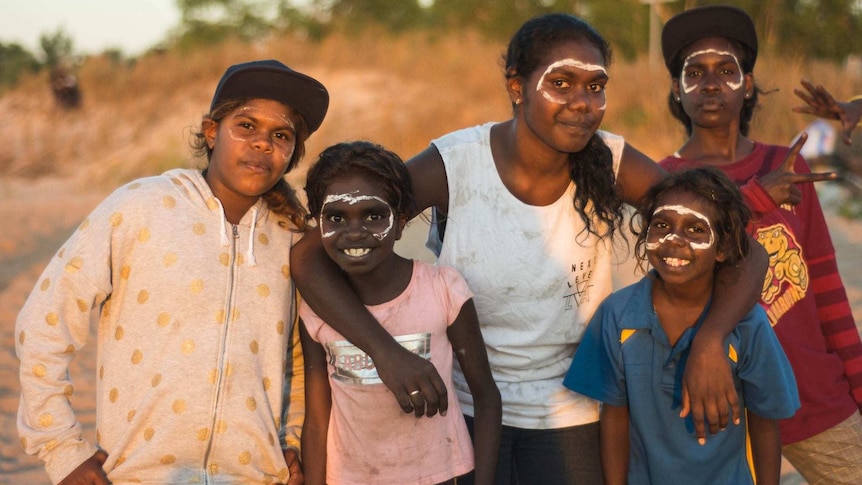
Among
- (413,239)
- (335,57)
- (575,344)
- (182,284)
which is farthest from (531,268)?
(335,57)

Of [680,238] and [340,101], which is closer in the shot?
[680,238]

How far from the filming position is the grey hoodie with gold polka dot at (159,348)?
97.5 inches

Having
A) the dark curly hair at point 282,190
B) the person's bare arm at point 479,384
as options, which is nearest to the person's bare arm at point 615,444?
the person's bare arm at point 479,384

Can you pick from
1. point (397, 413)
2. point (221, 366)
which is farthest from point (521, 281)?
point (221, 366)

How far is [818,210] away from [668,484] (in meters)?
1.22

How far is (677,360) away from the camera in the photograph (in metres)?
2.72

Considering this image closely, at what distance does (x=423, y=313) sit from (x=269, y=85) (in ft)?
Answer: 2.74

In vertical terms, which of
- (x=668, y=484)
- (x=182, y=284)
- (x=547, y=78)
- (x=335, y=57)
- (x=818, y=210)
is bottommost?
(x=668, y=484)

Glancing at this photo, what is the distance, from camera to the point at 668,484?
2.69 meters

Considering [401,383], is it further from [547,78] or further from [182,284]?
[547,78]

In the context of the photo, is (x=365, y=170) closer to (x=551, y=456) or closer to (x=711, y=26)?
(x=551, y=456)

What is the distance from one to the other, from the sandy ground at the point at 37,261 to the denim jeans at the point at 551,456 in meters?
2.65

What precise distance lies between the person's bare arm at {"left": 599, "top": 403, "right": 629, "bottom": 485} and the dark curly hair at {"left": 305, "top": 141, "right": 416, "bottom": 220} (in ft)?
2.90

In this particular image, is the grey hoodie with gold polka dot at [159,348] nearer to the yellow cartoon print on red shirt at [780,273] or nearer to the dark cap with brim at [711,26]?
the yellow cartoon print on red shirt at [780,273]
